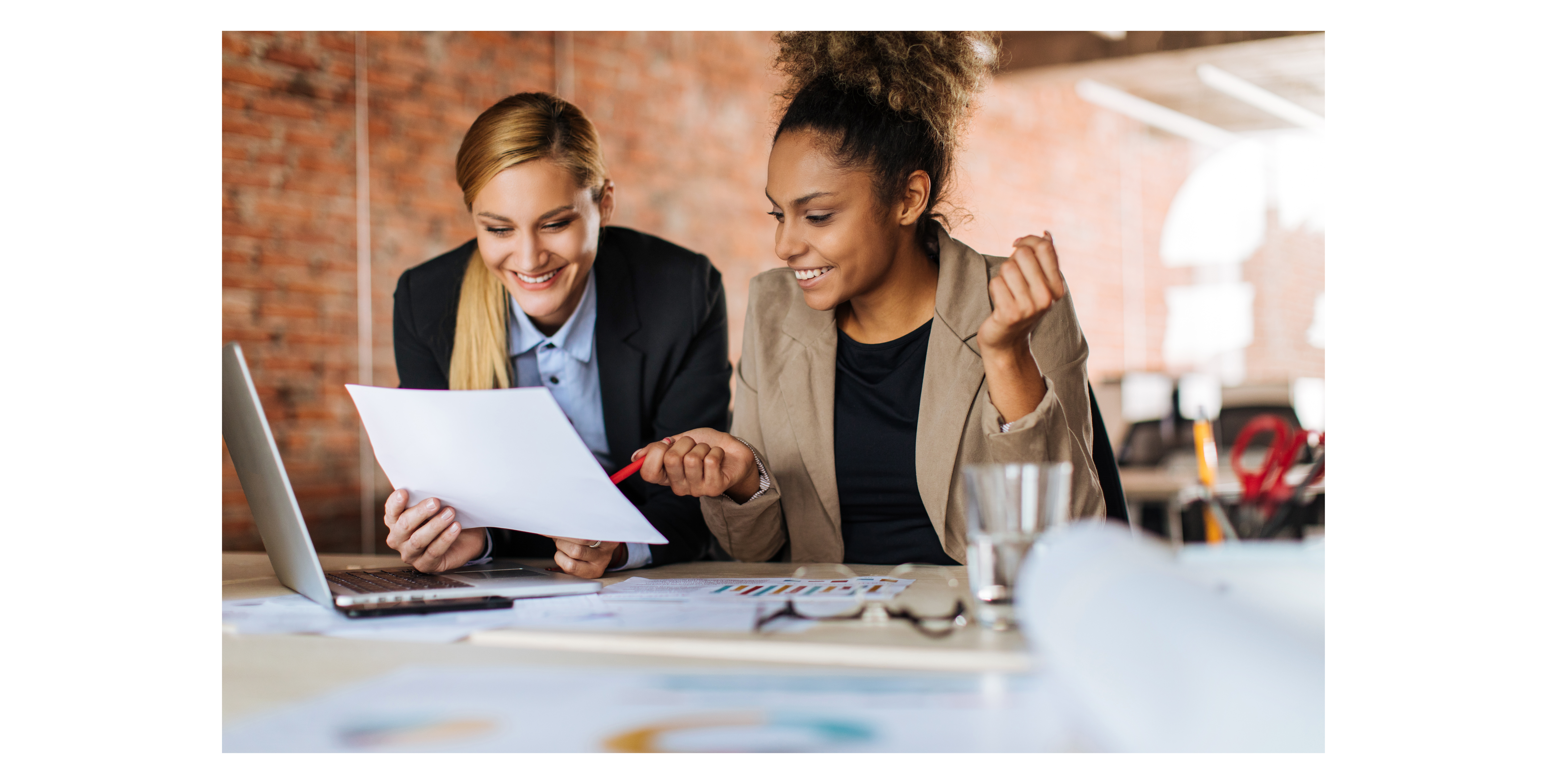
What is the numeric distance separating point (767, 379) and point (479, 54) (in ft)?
9.55

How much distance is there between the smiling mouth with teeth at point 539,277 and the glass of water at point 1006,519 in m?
1.06

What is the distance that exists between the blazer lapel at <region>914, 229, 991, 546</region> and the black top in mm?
30

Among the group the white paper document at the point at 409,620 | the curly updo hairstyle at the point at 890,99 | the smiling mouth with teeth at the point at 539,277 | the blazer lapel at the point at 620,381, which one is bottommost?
the white paper document at the point at 409,620

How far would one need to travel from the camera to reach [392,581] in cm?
113

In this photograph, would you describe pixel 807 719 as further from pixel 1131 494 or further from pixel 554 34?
pixel 554 34

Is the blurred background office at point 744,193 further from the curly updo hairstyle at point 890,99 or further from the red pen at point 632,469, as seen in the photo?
the red pen at point 632,469

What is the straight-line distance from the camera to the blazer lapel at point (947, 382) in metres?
1.52

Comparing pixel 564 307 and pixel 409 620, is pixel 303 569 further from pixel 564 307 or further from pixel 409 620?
pixel 564 307

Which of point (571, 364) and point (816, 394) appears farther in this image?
point (571, 364)

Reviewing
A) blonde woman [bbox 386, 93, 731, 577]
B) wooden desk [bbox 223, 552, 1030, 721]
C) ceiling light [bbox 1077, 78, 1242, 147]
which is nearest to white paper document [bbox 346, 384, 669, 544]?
wooden desk [bbox 223, 552, 1030, 721]

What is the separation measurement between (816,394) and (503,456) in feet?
2.17

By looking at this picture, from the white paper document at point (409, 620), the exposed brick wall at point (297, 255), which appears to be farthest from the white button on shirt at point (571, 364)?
the exposed brick wall at point (297, 255)

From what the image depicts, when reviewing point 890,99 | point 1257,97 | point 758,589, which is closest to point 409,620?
point 758,589

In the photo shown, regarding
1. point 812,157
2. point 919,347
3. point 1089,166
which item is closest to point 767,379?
point 919,347
